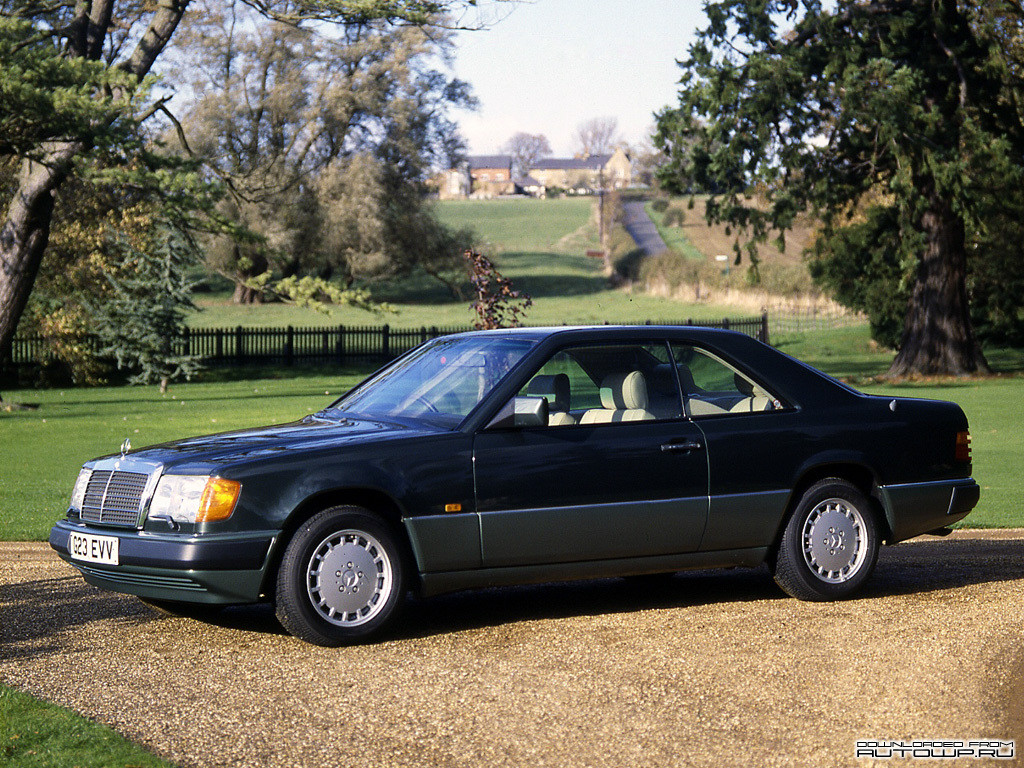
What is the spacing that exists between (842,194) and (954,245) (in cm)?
343

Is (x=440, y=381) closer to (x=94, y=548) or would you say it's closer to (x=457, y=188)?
(x=94, y=548)

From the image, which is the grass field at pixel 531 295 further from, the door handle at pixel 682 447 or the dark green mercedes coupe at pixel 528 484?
the door handle at pixel 682 447

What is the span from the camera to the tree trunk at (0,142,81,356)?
999 inches

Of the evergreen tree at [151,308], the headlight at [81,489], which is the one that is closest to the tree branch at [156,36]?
the evergreen tree at [151,308]

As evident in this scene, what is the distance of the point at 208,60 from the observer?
51562 mm

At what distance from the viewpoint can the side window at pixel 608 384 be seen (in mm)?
7441

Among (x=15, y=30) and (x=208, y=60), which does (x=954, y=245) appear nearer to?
(x=15, y=30)

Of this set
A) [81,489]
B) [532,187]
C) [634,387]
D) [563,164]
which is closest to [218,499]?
[81,489]

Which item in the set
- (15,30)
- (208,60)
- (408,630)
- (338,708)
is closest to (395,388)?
(408,630)

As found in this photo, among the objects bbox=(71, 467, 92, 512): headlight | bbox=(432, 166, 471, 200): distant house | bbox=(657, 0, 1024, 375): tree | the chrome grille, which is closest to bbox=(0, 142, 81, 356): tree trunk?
bbox=(657, 0, 1024, 375): tree

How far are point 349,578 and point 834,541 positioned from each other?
117 inches

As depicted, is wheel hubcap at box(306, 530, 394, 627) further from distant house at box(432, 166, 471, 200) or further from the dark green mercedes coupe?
distant house at box(432, 166, 471, 200)

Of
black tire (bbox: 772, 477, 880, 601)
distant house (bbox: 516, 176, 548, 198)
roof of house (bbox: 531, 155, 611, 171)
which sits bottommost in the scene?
black tire (bbox: 772, 477, 880, 601)

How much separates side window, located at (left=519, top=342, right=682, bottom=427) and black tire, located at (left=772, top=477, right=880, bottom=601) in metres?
1.00
